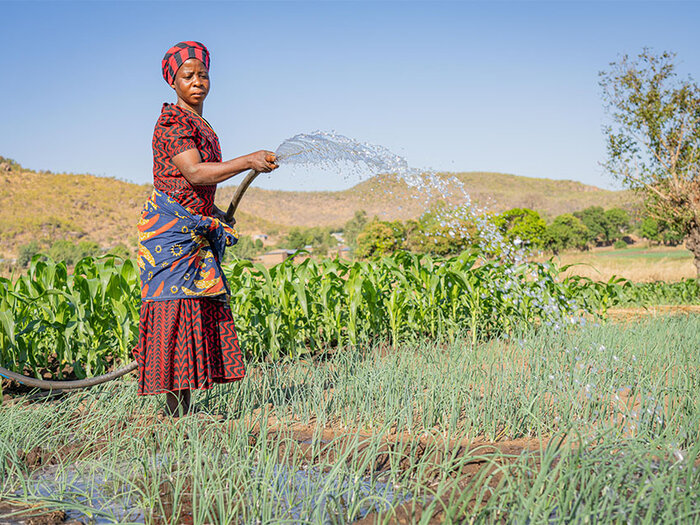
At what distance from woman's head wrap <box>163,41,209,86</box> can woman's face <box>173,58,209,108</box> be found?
2 cm

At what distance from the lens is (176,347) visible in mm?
2615

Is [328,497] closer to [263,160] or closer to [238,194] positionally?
[263,160]

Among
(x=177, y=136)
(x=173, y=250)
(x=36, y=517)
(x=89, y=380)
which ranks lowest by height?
(x=36, y=517)

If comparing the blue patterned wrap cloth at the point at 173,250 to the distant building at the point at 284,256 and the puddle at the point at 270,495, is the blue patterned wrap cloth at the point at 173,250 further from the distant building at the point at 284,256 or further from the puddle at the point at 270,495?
the distant building at the point at 284,256

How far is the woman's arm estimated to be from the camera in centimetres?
233

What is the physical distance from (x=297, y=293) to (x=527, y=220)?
80.1 ft

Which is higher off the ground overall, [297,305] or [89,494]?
[297,305]

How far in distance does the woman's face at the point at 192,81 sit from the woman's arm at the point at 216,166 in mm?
333

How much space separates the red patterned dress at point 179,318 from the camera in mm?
2516

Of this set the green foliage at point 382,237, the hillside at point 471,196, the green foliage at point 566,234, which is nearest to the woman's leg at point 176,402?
the green foliage at point 382,237

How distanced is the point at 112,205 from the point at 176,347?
42218 mm

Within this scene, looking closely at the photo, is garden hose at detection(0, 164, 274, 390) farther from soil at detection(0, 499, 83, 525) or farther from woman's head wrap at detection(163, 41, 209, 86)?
soil at detection(0, 499, 83, 525)

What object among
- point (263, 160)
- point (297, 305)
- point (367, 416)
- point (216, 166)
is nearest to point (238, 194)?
point (216, 166)

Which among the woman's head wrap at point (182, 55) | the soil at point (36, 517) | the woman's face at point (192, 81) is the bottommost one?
the soil at point (36, 517)
